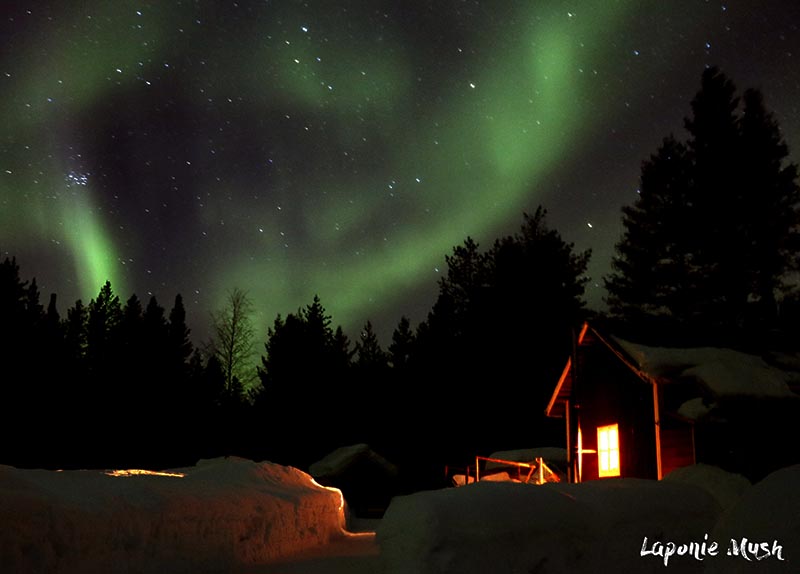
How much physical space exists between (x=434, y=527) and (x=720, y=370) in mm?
8441

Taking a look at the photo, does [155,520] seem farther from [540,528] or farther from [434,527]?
[540,528]

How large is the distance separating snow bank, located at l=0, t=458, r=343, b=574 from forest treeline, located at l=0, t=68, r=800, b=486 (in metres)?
23.1

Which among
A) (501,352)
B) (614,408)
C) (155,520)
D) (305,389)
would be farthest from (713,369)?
(305,389)

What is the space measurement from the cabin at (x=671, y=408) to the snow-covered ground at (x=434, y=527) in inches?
47.3

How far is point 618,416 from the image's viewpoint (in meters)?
17.3

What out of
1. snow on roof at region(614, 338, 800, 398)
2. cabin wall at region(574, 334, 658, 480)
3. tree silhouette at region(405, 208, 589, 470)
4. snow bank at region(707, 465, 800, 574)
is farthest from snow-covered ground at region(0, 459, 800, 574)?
tree silhouette at region(405, 208, 589, 470)

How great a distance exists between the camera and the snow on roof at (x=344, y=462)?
33.6 metres

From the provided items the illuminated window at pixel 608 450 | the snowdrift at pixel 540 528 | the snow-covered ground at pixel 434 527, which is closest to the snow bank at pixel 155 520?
the snow-covered ground at pixel 434 527

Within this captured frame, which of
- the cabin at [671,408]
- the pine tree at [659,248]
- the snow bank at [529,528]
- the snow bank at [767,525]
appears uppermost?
the pine tree at [659,248]

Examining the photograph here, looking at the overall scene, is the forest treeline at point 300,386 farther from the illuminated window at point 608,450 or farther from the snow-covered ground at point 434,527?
the snow-covered ground at point 434,527

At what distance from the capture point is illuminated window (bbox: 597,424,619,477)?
57.0 feet

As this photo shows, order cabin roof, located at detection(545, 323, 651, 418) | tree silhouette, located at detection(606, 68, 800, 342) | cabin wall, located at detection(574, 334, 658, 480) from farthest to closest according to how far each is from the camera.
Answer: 1. tree silhouette, located at detection(606, 68, 800, 342)
2. cabin roof, located at detection(545, 323, 651, 418)
3. cabin wall, located at detection(574, 334, 658, 480)

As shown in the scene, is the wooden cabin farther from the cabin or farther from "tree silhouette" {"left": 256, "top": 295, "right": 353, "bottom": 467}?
"tree silhouette" {"left": 256, "top": 295, "right": 353, "bottom": 467}

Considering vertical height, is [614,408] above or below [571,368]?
below
